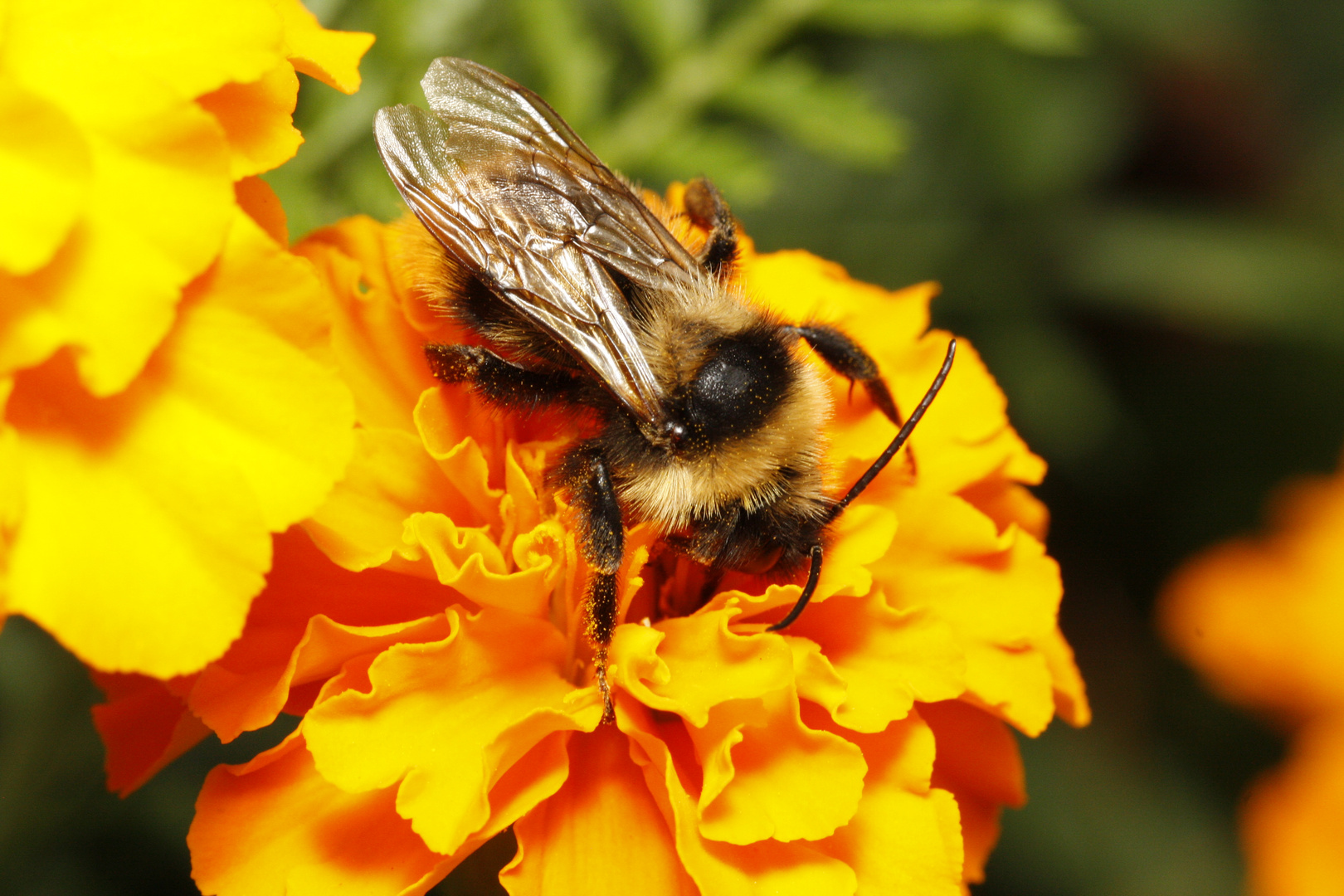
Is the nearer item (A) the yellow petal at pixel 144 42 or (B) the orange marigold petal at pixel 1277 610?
(A) the yellow petal at pixel 144 42

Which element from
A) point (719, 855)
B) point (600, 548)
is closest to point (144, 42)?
A: point (600, 548)

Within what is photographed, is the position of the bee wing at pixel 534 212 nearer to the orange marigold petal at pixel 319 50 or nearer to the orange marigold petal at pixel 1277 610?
the orange marigold petal at pixel 319 50

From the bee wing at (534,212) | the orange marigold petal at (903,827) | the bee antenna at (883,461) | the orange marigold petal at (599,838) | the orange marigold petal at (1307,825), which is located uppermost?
the bee wing at (534,212)

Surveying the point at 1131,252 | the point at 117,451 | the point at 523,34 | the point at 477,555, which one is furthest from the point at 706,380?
the point at 1131,252

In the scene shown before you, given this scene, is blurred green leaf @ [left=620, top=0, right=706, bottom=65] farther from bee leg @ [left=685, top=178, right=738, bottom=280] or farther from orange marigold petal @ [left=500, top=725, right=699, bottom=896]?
A: orange marigold petal @ [left=500, top=725, right=699, bottom=896]

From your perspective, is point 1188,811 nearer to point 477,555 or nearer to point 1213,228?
point 1213,228

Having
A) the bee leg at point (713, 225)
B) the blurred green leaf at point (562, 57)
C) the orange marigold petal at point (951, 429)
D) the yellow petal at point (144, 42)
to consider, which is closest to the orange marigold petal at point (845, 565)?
the orange marigold petal at point (951, 429)
